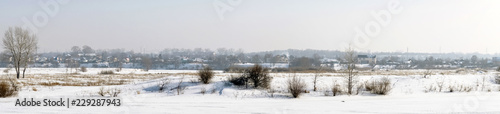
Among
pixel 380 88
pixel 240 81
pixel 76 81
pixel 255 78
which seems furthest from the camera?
pixel 76 81

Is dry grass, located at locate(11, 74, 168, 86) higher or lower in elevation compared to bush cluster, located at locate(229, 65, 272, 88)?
lower

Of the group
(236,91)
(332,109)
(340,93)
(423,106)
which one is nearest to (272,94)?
(236,91)

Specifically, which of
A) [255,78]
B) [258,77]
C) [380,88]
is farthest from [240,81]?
[380,88]

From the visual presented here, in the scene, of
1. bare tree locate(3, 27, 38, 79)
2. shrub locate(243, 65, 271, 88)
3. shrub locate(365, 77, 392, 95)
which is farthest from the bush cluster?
bare tree locate(3, 27, 38, 79)

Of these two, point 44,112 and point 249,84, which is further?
point 249,84

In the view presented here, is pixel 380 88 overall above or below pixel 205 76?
below

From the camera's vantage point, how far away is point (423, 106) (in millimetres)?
9922

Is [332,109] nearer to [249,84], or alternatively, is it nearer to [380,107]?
[380,107]

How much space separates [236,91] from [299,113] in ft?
19.5

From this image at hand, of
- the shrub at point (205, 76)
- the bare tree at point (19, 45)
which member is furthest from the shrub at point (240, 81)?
the bare tree at point (19, 45)

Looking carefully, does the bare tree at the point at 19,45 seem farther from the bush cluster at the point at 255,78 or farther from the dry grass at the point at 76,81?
the bush cluster at the point at 255,78

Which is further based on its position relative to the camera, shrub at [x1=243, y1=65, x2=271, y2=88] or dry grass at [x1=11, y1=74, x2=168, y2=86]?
dry grass at [x1=11, y1=74, x2=168, y2=86]

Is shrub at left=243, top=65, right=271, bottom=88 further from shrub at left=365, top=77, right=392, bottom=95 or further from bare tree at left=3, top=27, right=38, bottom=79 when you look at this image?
bare tree at left=3, top=27, right=38, bottom=79

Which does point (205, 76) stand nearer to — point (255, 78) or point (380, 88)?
point (255, 78)
